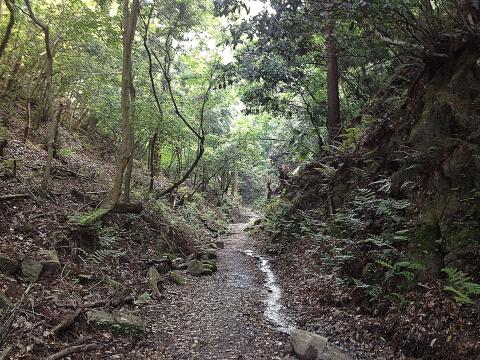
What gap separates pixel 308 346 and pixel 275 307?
8.12 ft

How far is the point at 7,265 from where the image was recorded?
5977mm

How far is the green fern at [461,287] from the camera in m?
4.63

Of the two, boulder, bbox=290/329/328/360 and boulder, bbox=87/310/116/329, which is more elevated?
A: boulder, bbox=290/329/328/360

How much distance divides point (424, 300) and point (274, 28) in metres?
6.39

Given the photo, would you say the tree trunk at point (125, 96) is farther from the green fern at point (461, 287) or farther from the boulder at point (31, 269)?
the green fern at point (461, 287)

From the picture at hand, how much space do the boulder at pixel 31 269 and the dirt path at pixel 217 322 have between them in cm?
Answer: 214

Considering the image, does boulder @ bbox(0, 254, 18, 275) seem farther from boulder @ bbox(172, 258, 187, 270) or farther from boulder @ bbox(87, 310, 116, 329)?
boulder @ bbox(172, 258, 187, 270)

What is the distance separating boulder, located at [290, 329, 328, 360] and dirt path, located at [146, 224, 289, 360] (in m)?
0.27

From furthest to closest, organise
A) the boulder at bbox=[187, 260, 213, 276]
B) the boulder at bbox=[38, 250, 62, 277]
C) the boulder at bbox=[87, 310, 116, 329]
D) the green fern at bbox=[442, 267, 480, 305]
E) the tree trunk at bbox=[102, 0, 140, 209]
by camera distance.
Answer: the boulder at bbox=[187, 260, 213, 276] → the tree trunk at bbox=[102, 0, 140, 209] → the boulder at bbox=[38, 250, 62, 277] → the boulder at bbox=[87, 310, 116, 329] → the green fern at bbox=[442, 267, 480, 305]

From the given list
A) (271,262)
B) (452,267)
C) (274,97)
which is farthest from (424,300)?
(274,97)

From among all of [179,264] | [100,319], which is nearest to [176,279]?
[179,264]

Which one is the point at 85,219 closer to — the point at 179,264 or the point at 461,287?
the point at 179,264

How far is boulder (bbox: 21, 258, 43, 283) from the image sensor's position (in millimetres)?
6124

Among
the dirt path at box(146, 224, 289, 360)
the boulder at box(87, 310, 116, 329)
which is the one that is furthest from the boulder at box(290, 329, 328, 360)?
the boulder at box(87, 310, 116, 329)
